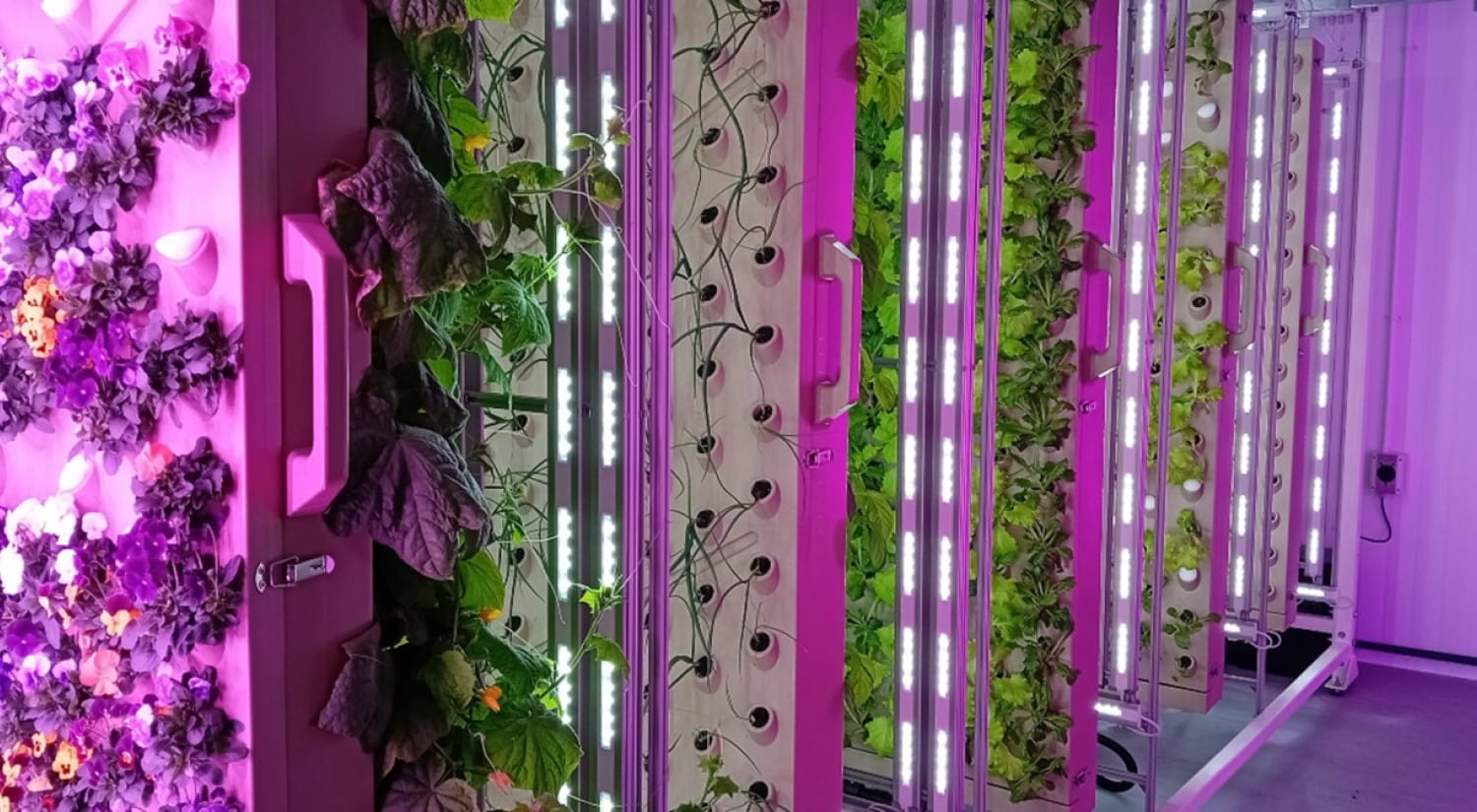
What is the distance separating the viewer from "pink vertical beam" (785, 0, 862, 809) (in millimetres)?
2180

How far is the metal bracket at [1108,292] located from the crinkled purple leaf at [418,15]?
2048 mm

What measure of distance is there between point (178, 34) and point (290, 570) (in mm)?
514

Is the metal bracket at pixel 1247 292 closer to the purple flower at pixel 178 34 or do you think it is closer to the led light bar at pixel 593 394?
the led light bar at pixel 593 394

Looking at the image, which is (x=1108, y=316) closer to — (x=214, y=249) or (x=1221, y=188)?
(x=1221, y=188)

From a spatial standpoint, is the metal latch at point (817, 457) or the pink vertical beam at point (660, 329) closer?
the pink vertical beam at point (660, 329)

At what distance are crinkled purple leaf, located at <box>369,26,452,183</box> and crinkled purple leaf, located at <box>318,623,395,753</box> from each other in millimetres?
522

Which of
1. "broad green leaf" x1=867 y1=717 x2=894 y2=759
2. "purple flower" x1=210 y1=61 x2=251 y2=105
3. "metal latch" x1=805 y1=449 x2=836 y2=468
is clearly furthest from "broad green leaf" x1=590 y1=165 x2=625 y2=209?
"broad green leaf" x1=867 y1=717 x2=894 y2=759

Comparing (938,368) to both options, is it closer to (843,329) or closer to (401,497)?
(843,329)

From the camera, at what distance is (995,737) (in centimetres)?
313

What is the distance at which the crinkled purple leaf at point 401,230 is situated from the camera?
1182 millimetres

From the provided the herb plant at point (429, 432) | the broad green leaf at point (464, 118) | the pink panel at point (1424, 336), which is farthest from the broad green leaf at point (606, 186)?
the pink panel at point (1424, 336)

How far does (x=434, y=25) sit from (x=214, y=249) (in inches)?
12.3

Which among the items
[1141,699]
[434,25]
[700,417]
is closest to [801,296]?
[700,417]

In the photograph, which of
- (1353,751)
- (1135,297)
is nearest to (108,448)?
(1135,297)
